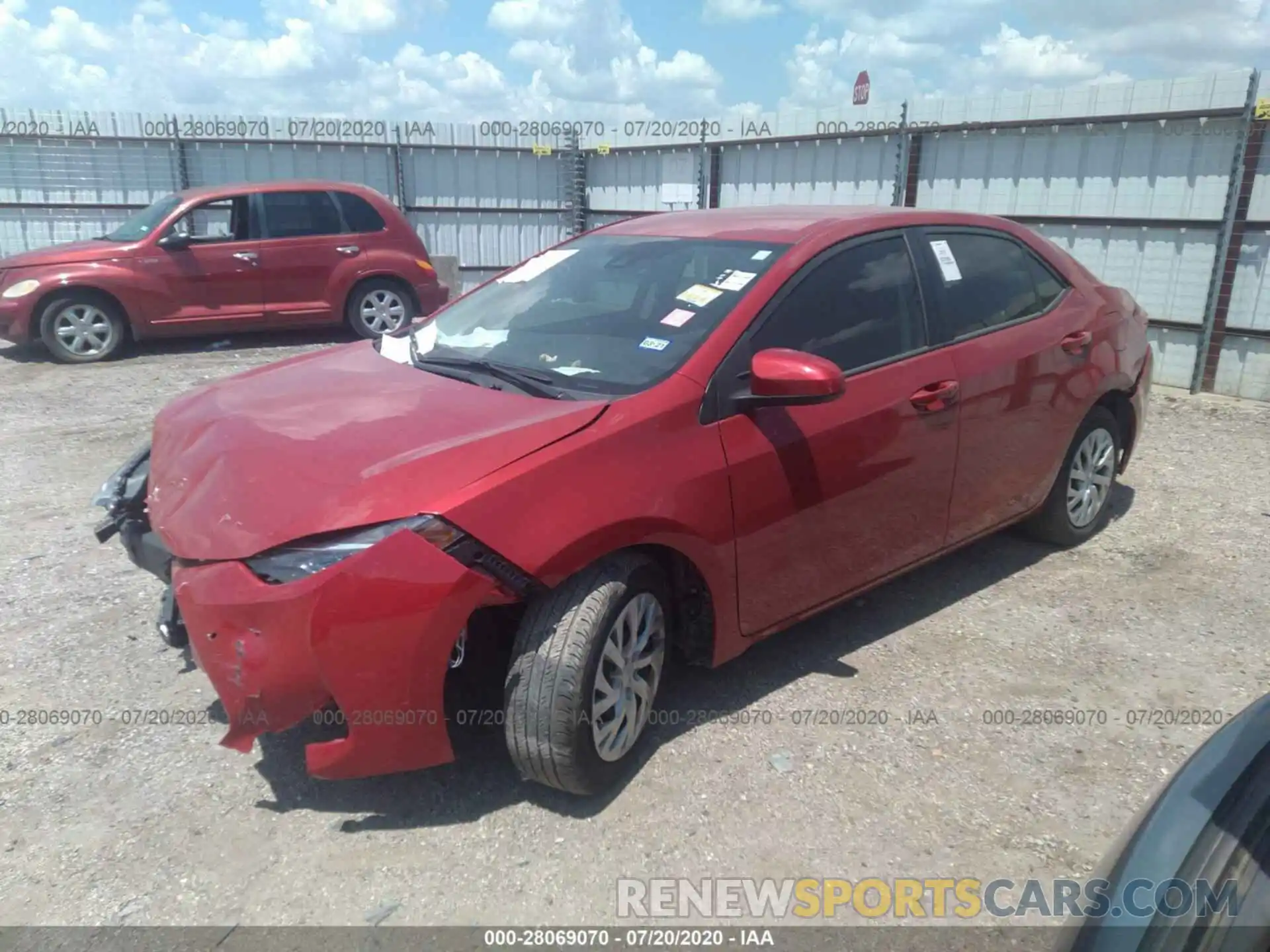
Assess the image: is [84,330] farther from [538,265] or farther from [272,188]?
[538,265]

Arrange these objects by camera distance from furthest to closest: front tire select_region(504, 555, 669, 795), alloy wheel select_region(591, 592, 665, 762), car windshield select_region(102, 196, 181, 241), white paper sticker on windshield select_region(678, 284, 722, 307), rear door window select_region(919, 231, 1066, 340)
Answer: car windshield select_region(102, 196, 181, 241) → rear door window select_region(919, 231, 1066, 340) → white paper sticker on windshield select_region(678, 284, 722, 307) → alloy wheel select_region(591, 592, 665, 762) → front tire select_region(504, 555, 669, 795)

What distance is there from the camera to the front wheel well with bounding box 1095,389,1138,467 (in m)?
4.95

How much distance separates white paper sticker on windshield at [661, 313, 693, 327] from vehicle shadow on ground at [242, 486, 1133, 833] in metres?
1.30

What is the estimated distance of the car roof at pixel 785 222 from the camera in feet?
12.4

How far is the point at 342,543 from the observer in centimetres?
257

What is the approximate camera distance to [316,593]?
2514 mm

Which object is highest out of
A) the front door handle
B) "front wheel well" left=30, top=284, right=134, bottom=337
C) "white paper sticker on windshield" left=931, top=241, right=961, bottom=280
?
"white paper sticker on windshield" left=931, top=241, right=961, bottom=280

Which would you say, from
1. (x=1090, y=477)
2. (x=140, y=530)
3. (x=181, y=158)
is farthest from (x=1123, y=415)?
(x=181, y=158)

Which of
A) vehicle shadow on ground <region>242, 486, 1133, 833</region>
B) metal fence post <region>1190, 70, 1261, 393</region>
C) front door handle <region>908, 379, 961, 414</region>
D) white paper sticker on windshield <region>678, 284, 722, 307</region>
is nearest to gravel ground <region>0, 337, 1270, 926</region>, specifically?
A: vehicle shadow on ground <region>242, 486, 1133, 833</region>

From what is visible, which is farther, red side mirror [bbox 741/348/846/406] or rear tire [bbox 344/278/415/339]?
rear tire [bbox 344/278/415/339]

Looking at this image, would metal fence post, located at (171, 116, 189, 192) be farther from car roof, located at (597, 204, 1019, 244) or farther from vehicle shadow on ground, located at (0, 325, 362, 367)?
car roof, located at (597, 204, 1019, 244)

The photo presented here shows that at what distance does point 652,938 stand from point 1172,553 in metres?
3.77

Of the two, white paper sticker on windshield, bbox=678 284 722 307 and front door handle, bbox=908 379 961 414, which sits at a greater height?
white paper sticker on windshield, bbox=678 284 722 307

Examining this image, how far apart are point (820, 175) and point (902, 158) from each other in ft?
3.81
